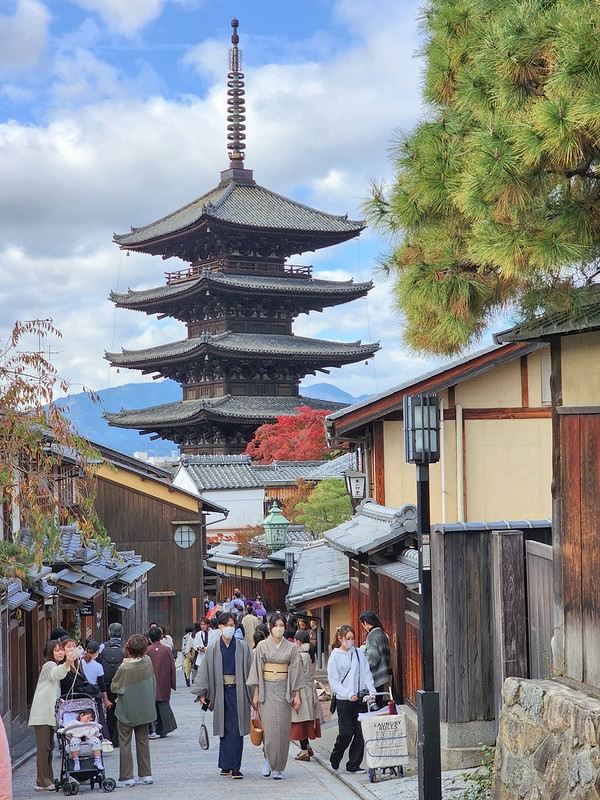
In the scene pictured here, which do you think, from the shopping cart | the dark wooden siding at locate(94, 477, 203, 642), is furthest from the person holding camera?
the dark wooden siding at locate(94, 477, 203, 642)

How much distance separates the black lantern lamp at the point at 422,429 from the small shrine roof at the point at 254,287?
117 ft

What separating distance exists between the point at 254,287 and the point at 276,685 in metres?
35.9

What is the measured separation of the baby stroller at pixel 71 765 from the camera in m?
9.23

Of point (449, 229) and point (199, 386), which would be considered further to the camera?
point (199, 386)

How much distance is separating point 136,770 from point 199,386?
3781 cm

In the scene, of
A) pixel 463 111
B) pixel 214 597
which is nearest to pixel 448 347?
pixel 463 111

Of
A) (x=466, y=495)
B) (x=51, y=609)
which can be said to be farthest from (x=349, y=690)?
(x=51, y=609)

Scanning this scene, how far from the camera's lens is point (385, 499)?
16016mm

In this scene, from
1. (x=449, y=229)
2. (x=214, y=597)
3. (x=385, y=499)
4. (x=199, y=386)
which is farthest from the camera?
(x=199, y=386)

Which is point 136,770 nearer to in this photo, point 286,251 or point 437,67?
point 437,67

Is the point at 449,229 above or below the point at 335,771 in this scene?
above

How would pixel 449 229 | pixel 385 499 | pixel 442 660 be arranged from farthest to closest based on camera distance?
pixel 385 499 → pixel 442 660 → pixel 449 229

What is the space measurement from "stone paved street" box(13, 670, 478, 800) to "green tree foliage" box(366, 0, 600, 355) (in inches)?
150

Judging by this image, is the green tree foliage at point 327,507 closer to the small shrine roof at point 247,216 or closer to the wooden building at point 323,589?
the wooden building at point 323,589
